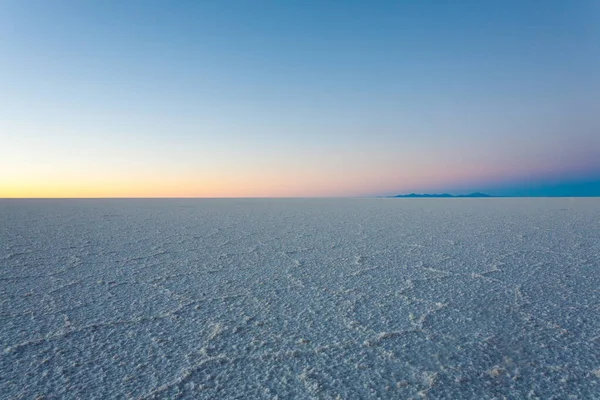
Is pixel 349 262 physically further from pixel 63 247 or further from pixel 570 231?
pixel 570 231

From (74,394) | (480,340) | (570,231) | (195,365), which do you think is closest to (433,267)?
(480,340)


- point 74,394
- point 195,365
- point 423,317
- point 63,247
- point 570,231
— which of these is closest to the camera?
point 74,394

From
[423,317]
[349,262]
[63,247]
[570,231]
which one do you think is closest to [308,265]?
[349,262]

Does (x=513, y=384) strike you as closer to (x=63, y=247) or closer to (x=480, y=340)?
(x=480, y=340)

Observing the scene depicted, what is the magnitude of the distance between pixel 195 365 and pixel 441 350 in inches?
29.2

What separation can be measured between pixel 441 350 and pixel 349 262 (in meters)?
1.24

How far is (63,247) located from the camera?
292 centimetres

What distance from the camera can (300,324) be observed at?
1348 millimetres

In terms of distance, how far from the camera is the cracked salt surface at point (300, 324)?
971mm

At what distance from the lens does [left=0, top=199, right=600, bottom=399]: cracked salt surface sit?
0.97 meters

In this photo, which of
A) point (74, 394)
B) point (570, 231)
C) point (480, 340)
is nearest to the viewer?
point (74, 394)

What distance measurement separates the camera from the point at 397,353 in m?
1.13

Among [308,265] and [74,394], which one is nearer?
[74,394]

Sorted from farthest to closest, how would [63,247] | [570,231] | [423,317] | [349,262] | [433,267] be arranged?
[570,231] → [63,247] → [349,262] → [433,267] → [423,317]
